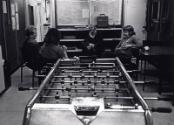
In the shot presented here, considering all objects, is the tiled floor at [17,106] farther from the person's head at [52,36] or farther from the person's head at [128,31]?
the person's head at [128,31]

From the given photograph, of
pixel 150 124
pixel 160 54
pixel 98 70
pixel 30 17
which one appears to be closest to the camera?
pixel 150 124

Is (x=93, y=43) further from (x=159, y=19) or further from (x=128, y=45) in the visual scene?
(x=159, y=19)

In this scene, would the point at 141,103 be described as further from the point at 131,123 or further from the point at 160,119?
the point at 160,119

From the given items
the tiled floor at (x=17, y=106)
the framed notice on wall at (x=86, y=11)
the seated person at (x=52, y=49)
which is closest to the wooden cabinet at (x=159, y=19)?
the framed notice on wall at (x=86, y=11)

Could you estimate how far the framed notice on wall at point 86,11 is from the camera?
7484 millimetres

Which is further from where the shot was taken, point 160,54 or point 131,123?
point 160,54

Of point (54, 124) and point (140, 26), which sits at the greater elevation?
point (140, 26)

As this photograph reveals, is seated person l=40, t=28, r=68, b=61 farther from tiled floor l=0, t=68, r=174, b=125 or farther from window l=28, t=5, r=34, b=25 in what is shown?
window l=28, t=5, r=34, b=25

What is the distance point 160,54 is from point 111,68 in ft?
7.33

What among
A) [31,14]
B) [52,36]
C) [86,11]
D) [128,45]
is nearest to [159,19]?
[128,45]

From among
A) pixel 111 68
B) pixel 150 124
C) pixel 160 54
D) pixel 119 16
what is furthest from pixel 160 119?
pixel 119 16

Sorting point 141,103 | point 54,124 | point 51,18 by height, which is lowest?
point 54,124

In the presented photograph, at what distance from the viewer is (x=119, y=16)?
7543 mm

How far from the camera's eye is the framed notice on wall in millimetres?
7484
